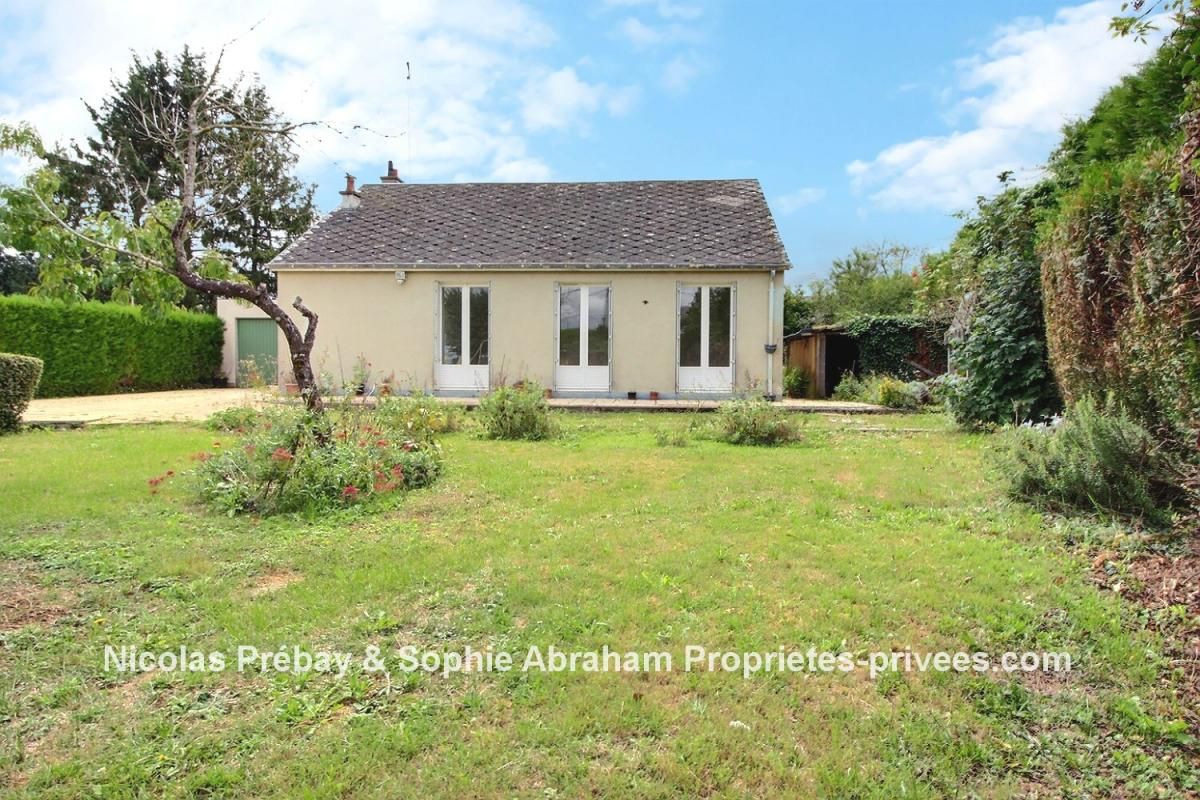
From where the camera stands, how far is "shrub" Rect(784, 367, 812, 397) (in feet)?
53.3

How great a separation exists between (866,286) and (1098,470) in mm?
22501

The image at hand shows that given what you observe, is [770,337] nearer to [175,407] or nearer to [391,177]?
[391,177]

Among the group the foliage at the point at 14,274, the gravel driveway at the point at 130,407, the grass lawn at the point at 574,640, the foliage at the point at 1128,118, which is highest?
the foliage at the point at 14,274

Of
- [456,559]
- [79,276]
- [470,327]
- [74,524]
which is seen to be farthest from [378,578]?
[470,327]

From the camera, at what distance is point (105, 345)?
16172 mm

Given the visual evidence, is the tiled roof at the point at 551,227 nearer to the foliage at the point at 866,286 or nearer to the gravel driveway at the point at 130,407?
the gravel driveway at the point at 130,407

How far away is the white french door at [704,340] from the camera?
1361cm

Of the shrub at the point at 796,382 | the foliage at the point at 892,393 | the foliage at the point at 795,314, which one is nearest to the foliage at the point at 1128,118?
the foliage at the point at 892,393

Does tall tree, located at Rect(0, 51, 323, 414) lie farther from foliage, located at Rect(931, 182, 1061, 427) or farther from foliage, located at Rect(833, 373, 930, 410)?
foliage, located at Rect(833, 373, 930, 410)

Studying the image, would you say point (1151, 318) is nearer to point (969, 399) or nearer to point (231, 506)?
point (969, 399)

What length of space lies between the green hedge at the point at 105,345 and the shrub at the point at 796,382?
44.5 ft

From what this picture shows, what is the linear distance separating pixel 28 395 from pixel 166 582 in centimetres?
803

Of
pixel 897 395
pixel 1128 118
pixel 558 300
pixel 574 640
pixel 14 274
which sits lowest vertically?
pixel 574 640

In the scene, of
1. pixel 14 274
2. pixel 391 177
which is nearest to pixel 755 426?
pixel 391 177
